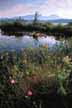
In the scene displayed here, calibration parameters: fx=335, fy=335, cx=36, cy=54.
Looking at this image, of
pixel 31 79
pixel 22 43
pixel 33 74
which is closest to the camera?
pixel 31 79

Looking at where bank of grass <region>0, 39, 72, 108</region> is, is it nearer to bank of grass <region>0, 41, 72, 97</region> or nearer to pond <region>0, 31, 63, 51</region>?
bank of grass <region>0, 41, 72, 97</region>

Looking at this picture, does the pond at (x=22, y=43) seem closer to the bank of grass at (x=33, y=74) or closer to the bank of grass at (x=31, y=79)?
the bank of grass at (x=33, y=74)

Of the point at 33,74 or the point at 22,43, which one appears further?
the point at 22,43

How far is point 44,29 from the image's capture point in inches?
797

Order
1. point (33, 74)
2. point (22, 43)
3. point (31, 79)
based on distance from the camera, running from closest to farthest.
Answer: point (31, 79) < point (33, 74) < point (22, 43)

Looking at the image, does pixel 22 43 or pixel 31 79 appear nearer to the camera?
pixel 31 79

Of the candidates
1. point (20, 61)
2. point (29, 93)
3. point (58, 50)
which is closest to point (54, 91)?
point (29, 93)

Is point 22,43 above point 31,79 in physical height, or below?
below

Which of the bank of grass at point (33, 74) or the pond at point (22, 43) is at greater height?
the bank of grass at point (33, 74)

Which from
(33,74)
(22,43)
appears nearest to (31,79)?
(33,74)

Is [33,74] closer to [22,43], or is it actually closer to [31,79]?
[31,79]

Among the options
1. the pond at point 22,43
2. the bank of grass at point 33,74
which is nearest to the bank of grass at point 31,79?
the bank of grass at point 33,74

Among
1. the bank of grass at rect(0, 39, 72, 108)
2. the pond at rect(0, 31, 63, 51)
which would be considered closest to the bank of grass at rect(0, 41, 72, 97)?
the bank of grass at rect(0, 39, 72, 108)

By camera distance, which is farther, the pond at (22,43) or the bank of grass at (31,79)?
the pond at (22,43)
